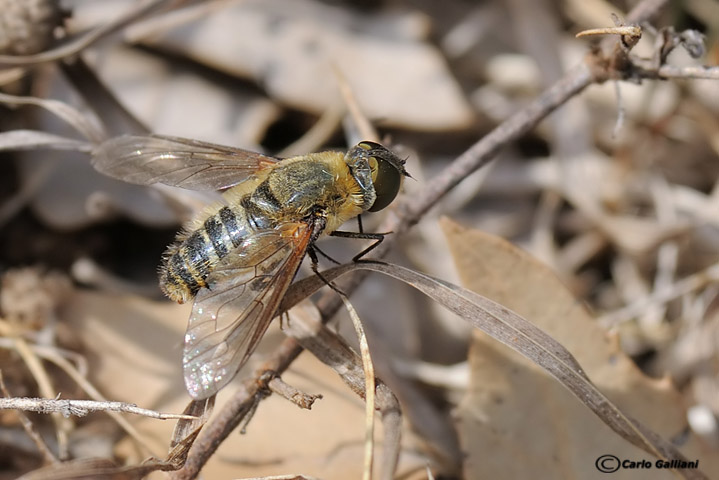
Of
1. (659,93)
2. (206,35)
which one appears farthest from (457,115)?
(206,35)

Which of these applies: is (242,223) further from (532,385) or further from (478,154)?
(532,385)

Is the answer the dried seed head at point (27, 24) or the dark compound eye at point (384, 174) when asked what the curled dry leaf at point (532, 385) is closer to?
the dark compound eye at point (384, 174)

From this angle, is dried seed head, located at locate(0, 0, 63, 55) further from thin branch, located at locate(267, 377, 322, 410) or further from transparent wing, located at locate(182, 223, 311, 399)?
thin branch, located at locate(267, 377, 322, 410)

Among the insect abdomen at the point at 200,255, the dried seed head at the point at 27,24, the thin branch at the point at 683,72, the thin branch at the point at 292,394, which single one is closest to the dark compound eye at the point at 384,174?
the insect abdomen at the point at 200,255

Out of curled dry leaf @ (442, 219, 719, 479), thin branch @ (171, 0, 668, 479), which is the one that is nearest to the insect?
thin branch @ (171, 0, 668, 479)

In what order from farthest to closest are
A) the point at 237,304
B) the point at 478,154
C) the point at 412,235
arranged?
the point at 412,235 → the point at 478,154 → the point at 237,304

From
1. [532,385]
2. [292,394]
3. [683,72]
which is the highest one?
[683,72]

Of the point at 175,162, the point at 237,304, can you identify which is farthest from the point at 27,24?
the point at 237,304

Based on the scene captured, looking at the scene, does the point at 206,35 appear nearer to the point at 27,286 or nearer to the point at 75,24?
the point at 75,24
